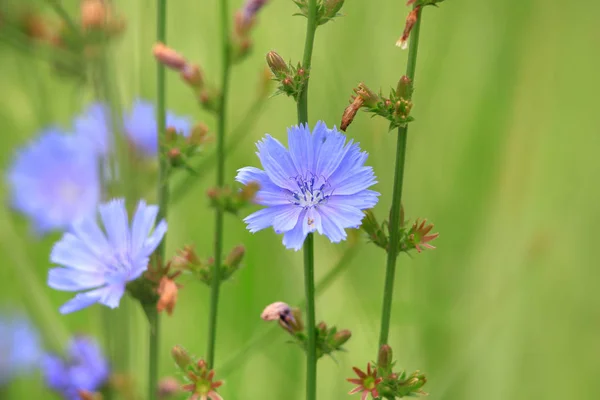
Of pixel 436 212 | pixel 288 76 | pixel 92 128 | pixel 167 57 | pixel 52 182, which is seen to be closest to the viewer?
pixel 288 76

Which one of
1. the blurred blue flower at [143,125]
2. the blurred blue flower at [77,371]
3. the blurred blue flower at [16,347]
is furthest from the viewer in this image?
the blurred blue flower at [16,347]

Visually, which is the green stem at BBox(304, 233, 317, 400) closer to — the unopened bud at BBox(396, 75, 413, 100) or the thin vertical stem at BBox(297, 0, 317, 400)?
the thin vertical stem at BBox(297, 0, 317, 400)

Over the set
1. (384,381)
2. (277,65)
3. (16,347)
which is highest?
(16,347)

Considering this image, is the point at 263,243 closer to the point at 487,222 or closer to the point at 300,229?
the point at 487,222

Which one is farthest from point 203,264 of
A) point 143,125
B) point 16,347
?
point 16,347

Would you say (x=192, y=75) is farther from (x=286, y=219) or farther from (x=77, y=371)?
(x=77, y=371)

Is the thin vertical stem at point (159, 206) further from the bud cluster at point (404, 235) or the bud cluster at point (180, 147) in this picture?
the bud cluster at point (404, 235)

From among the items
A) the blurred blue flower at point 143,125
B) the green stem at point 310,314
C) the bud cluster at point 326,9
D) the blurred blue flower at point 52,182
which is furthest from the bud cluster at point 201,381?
the blurred blue flower at point 52,182

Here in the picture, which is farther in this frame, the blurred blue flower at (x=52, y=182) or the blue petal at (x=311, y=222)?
the blurred blue flower at (x=52, y=182)
